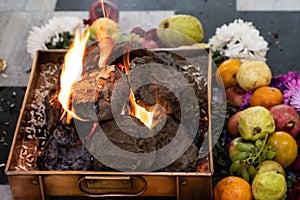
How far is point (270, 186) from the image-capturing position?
202 cm

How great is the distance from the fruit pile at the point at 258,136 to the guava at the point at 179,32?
28 centimetres

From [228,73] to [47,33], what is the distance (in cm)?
89

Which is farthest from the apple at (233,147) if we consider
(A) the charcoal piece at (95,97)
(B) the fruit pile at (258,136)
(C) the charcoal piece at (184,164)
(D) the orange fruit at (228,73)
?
(A) the charcoal piece at (95,97)

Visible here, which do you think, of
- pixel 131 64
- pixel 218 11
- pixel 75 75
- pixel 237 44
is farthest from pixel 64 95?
pixel 218 11

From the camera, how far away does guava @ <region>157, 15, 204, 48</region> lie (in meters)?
2.71

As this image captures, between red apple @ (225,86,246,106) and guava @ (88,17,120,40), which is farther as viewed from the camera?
guava @ (88,17,120,40)

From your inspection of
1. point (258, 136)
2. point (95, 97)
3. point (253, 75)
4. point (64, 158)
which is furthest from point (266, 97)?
point (64, 158)

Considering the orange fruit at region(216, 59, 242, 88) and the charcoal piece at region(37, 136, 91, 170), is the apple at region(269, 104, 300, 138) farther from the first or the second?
the charcoal piece at region(37, 136, 91, 170)

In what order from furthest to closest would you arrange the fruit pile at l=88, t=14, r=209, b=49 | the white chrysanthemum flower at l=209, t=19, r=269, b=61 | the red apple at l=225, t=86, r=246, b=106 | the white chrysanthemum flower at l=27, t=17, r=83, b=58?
1. the white chrysanthemum flower at l=27, t=17, r=83, b=58
2. the fruit pile at l=88, t=14, r=209, b=49
3. the white chrysanthemum flower at l=209, t=19, r=269, b=61
4. the red apple at l=225, t=86, r=246, b=106

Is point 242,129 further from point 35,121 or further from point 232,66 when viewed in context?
point 35,121

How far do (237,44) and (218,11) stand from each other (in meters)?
0.64

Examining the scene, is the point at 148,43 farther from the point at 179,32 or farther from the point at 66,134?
the point at 66,134

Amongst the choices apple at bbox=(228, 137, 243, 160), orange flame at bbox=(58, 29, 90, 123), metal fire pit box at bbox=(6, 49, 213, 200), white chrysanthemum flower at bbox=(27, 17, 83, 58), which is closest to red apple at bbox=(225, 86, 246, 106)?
apple at bbox=(228, 137, 243, 160)

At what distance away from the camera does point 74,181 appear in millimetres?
2035
